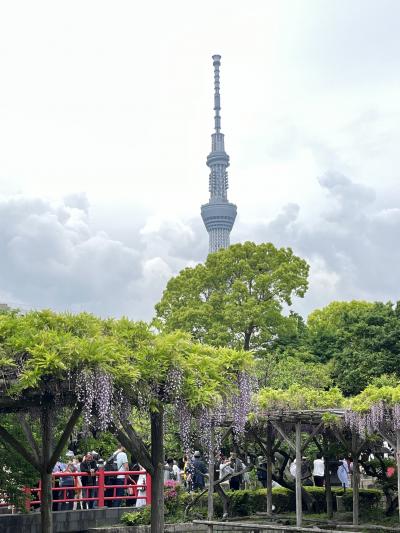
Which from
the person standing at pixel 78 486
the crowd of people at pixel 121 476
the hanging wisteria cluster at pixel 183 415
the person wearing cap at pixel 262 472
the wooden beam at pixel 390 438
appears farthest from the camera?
the person wearing cap at pixel 262 472

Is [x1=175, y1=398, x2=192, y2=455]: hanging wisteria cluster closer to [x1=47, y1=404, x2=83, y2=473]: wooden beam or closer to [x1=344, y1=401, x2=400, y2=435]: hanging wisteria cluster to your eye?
[x1=47, y1=404, x2=83, y2=473]: wooden beam

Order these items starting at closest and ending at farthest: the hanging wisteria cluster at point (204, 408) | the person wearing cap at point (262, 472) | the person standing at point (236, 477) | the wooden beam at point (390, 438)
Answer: the hanging wisteria cluster at point (204, 408) → the wooden beam at point (390, 438) → the person wearing cap at point (262, 472) → the person standing at point (236, 477)

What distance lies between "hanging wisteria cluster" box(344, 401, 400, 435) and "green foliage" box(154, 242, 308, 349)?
2331 cm

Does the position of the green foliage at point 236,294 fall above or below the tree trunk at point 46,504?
above

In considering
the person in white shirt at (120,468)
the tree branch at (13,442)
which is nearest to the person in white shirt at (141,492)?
the person in white shirt at (120,468)

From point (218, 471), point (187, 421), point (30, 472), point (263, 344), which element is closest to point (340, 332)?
point (263, 344)

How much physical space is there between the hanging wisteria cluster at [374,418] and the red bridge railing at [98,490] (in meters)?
5.20

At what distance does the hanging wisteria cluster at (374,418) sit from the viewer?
18278 mm

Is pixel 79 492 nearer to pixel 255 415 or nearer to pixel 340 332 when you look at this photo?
pixel 255 415

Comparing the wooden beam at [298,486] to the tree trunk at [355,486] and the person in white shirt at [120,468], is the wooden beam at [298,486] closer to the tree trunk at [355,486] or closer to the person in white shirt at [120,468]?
the tree trunk at [355,486]

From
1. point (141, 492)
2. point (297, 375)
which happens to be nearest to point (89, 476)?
point (141, 492)

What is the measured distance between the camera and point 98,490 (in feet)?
67.0

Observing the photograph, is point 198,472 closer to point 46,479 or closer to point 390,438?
point 390,438

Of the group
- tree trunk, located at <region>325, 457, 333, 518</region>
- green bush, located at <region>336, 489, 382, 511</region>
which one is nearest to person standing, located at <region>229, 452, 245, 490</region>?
tree trunk, located at <region>325, 457, 333, 518</region>
